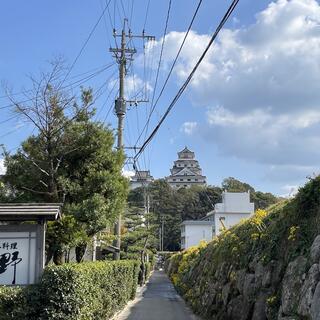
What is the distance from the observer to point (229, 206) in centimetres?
7306

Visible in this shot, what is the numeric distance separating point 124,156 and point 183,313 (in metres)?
7.10

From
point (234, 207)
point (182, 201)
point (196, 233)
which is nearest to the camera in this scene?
point (234, 207)

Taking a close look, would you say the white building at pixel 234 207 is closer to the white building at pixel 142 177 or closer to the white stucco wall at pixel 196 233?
the white stucco wall at pixel 196 233

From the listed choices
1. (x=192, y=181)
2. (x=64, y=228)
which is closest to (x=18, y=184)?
(x=64, y=228)

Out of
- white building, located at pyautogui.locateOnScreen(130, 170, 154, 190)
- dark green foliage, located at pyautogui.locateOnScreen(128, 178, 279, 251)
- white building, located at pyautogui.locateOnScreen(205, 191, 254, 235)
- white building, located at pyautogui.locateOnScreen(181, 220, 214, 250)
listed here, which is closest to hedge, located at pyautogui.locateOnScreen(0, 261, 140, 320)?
white building, located at pyautogui.locateOnScreen(130, 170, 154, 190)

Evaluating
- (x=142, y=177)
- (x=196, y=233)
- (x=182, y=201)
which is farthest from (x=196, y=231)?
(x=142, y=177)

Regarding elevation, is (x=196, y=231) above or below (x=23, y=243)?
above

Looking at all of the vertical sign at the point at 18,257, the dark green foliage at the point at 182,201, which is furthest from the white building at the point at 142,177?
the dark green foliage at the point at 182,201

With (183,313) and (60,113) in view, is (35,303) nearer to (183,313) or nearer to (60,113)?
(60,113)

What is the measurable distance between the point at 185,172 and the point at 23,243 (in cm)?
12604

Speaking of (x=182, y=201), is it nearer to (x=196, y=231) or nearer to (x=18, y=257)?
(x=196, y=231)

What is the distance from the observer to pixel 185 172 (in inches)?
5359

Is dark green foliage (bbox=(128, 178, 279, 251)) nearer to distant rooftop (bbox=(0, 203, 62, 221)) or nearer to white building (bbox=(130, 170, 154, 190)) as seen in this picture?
white building (bbox=(130, 170, 154, 190))

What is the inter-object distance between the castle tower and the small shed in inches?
4605
